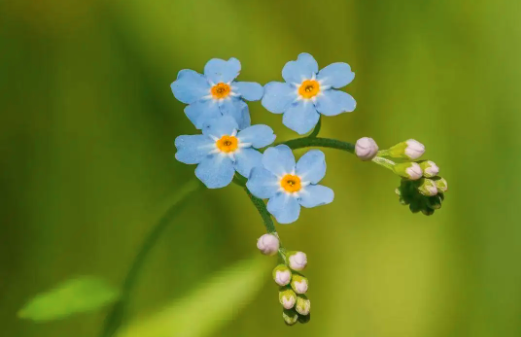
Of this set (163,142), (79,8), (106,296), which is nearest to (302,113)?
(106,296)

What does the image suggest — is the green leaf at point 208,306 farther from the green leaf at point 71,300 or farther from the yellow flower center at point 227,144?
the yellow flower center at point 227,144

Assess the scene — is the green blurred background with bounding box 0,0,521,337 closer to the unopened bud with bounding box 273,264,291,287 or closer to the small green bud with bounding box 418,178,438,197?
the unopened bud with bounding box 273,264,291,287

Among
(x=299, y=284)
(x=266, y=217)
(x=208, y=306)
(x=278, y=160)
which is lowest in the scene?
(x=208, y=306)

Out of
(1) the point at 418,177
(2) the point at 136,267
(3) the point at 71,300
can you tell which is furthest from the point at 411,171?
(3) the point at 71,300

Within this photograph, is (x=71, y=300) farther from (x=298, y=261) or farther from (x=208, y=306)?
(x=298, y=261)

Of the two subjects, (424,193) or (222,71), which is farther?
(222,71)

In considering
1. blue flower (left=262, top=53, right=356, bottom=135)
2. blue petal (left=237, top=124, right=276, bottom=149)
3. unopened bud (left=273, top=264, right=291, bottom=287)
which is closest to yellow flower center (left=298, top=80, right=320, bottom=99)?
blue flower (left=262, top=53, right=356, bottom=135)
